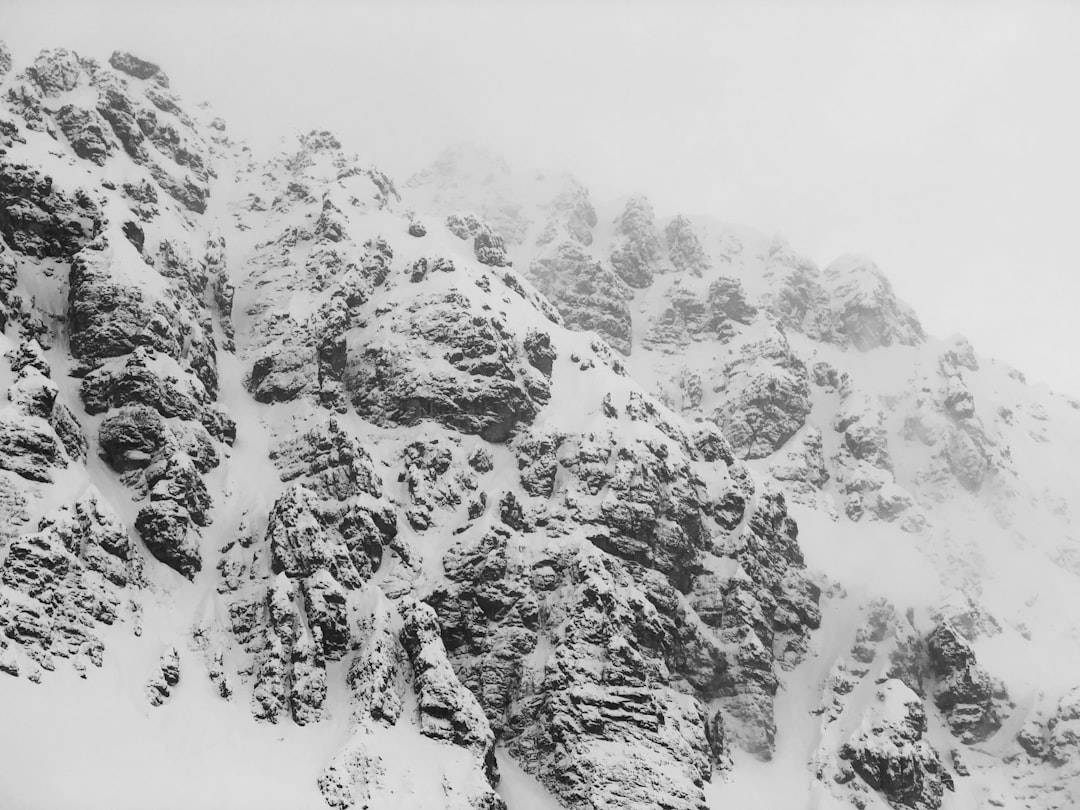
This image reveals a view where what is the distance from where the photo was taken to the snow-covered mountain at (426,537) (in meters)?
73.0

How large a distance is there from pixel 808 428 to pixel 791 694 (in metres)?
51.3

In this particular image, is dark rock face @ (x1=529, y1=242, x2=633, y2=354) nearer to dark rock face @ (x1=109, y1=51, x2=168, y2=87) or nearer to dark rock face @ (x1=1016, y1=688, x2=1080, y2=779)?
dark rock face @ (x1=109, y1=51, x2=168, y2=87)

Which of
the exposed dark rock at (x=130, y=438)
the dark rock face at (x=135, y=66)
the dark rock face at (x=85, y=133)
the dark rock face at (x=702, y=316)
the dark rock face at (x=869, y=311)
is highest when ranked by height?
the dark rock face at (x=869, y=311)

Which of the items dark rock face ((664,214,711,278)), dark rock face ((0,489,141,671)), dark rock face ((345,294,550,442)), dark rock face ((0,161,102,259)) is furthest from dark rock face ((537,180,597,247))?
dark rock face ((0,489,141,671))

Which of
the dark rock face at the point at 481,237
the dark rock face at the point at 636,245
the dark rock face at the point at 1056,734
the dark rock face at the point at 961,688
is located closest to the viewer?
the dark rock face at the point at 1056,734

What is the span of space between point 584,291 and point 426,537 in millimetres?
82306

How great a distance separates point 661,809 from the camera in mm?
77500

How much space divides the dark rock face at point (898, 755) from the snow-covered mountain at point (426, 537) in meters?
0.34

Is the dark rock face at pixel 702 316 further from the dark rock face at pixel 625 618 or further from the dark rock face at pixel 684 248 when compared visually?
the dark rock face at pixel 625 618

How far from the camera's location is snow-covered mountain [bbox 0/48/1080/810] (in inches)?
2874

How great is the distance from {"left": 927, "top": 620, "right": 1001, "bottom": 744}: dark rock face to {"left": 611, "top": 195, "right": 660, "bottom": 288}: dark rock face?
94.6m

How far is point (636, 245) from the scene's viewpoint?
185875 millimetres

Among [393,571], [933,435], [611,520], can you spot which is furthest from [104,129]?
[933,435]

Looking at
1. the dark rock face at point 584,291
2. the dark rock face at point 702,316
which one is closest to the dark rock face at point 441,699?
A: the dark rock face at point 584,291
